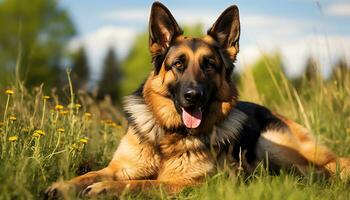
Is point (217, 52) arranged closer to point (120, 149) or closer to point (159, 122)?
point (159, 122)

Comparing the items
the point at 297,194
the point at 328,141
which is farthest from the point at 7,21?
the point at 297,194

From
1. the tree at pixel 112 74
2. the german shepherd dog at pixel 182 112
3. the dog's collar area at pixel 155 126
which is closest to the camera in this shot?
the german shepherd dog at pixel 182 112

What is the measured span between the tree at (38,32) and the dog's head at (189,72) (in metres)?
34.2

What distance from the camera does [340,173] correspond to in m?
5.96

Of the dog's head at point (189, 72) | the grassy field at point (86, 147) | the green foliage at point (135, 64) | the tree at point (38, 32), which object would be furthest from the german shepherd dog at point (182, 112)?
the green foliage at point (135, 64)

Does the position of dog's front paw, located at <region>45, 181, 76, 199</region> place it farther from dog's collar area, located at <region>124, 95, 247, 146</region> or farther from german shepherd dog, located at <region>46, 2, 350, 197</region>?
dog's collar area, located at <region>124, 95, 247, 146</region>

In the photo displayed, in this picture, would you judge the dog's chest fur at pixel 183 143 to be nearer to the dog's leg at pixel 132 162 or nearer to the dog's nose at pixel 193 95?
the dog's leg at pixel 132 162

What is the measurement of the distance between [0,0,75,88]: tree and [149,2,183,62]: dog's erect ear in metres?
34.1

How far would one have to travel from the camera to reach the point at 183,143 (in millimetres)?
5477

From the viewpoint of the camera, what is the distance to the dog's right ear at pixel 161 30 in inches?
220

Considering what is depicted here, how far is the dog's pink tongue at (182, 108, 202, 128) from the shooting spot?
5.44 meters

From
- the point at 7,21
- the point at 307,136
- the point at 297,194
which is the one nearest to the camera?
the point at 297,194

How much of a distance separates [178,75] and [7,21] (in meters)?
37.2

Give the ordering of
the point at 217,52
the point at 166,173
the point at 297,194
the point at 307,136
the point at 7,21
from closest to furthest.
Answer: the point at 297,194, the point at 166,173, the point at 217,52, the point at 307,136, the point at 7,21
